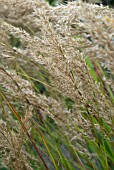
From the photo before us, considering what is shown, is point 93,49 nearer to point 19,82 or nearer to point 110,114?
point 110,114

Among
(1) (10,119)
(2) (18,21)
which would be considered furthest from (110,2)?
(1) (10,119)

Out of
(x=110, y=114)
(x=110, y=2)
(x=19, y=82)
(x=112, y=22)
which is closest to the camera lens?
(x=112, y=22)

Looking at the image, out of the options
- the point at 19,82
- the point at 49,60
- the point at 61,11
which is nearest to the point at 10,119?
the point at 19,82

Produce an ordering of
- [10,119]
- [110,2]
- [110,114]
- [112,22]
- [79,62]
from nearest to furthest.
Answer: [112,22] < [79,62] < [110,114] < [10,119] < [110,2]

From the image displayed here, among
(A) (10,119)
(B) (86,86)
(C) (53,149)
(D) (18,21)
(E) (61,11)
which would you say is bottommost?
(C) (53,149)

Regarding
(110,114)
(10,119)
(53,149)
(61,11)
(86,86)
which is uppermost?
(61,11)

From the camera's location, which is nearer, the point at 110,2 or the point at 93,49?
the point at 93,49

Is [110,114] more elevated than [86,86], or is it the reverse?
[86,86]

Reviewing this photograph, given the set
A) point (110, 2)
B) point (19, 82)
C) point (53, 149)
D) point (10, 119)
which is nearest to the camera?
point (19, 82)

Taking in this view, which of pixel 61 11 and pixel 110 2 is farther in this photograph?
pixel 110 2

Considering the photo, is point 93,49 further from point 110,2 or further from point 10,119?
point 110,2
